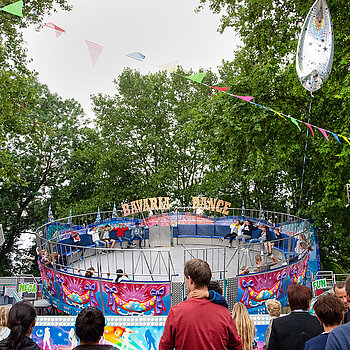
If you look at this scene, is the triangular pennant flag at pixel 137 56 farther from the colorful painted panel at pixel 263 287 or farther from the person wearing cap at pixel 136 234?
the person wearing cap at pixel 136 234

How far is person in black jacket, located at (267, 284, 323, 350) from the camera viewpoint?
3355 mm

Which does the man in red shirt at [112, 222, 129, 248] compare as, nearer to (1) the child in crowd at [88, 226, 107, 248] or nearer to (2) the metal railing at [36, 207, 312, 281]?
(2) the metal railing at [36, 207, 312, 281]

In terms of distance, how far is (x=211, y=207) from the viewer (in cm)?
2111

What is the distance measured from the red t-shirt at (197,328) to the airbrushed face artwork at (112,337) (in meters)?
3.19

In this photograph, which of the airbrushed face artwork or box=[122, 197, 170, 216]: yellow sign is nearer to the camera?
the airbrushed face artwork

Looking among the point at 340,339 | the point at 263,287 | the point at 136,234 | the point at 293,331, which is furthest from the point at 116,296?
the point at 340,339

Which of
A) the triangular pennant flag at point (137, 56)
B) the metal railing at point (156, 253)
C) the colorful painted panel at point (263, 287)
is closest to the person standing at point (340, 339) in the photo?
the colorful painted panel at point (263, 287)

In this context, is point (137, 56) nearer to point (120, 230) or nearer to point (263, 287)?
point (263, 287)

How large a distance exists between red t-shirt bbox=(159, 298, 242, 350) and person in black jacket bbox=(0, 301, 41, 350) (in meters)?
1.10

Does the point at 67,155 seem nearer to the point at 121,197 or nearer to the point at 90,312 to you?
the point at 121,197

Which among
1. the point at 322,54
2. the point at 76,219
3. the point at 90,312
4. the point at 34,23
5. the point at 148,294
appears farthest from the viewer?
the point at 76,219

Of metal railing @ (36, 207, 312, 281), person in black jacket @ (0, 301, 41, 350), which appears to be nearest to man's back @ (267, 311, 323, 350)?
person in black jacket @ (0, 301, 41, 350)

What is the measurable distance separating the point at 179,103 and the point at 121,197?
26.7 ft

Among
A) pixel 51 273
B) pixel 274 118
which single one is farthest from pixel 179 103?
pixel 51 273
